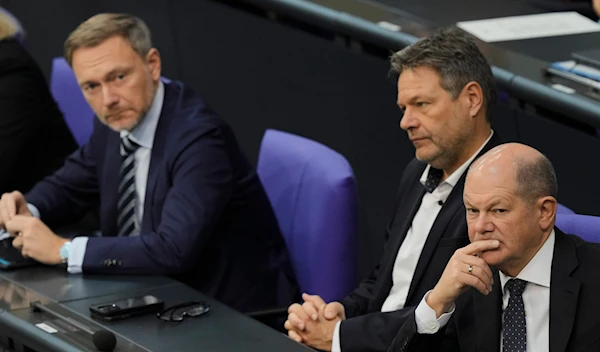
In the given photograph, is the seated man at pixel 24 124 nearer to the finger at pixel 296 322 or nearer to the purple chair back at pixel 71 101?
the purple chair back at pixel 71 101

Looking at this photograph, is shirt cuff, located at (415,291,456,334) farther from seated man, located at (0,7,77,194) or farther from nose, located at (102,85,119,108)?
seated man, located at (0,7,77,194)

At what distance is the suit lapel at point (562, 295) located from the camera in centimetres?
226

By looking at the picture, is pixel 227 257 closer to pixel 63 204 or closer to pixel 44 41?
pixel 63 204

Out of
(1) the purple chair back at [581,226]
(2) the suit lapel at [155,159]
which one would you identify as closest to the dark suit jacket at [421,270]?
(1) the purple chair back at [581,226]

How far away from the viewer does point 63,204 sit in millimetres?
3621

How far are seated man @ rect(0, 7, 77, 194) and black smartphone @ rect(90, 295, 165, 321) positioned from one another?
1219 millimetres

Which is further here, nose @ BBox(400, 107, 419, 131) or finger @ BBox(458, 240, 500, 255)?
nose @ BBox(400, 107, 419, 131)

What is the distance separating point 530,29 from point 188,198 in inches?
53.0

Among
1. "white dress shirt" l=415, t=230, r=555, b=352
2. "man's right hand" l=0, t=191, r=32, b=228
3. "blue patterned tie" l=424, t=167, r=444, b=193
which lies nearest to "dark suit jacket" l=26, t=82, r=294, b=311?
"man's right hand" l=0, t=191, r=32, b=228

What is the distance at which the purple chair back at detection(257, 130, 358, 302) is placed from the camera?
10.4ft

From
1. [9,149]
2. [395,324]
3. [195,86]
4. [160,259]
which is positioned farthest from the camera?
[195,86]

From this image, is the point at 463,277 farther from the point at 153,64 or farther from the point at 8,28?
the point at 8,28

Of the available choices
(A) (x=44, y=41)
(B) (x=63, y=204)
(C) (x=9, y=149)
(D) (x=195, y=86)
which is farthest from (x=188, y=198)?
(A) (x=44, y=41)

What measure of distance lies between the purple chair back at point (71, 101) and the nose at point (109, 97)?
1.16m
